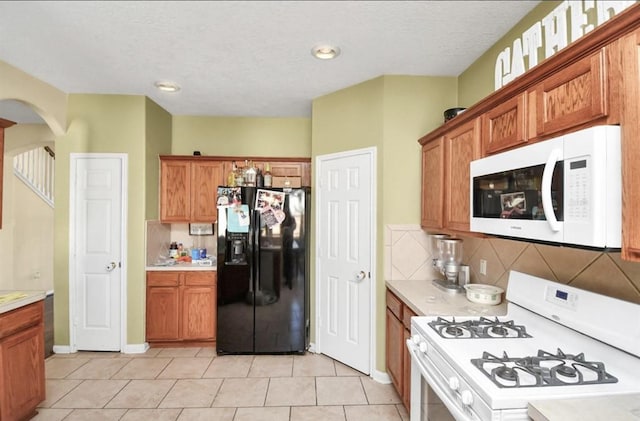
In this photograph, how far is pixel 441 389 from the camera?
1.35 m

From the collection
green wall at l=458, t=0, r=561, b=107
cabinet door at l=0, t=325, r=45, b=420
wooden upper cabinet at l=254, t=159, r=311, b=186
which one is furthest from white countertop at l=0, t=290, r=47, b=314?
green wall at l=458, t=0, r=561, b=107

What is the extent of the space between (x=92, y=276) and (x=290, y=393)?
7.73 ft

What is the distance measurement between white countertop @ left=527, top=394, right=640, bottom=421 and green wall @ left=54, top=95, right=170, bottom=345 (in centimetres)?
347

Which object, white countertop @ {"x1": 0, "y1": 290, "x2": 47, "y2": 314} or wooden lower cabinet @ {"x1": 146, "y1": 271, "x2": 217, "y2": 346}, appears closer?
white countertop @ {"x1": 0, "y1": 290, "x2": 47, "y2": 314}

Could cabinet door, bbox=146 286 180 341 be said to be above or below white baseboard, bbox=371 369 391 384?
above

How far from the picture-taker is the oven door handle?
1.15 m

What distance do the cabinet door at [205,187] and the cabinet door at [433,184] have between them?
2.28m

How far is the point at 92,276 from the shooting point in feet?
10.9

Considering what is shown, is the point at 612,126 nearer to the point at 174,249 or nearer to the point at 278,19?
the point at 278,19

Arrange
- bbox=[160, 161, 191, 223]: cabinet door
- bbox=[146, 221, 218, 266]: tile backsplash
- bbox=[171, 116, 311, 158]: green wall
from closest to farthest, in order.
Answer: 1. bbox=[146, 221, 218, 266]: tile backsplash
2. bbox=[160, 161, 191, 223]: cabinet door
3. bbox=[171, 116, 311, 158]: green wall

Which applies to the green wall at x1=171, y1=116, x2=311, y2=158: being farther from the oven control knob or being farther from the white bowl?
the oven control knob

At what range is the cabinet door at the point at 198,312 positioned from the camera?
3.45m

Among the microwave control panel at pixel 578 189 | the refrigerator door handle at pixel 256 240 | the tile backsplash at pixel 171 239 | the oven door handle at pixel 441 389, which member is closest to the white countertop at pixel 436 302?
the oven door handle at pixel 441 389

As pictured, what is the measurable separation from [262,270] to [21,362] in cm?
182
